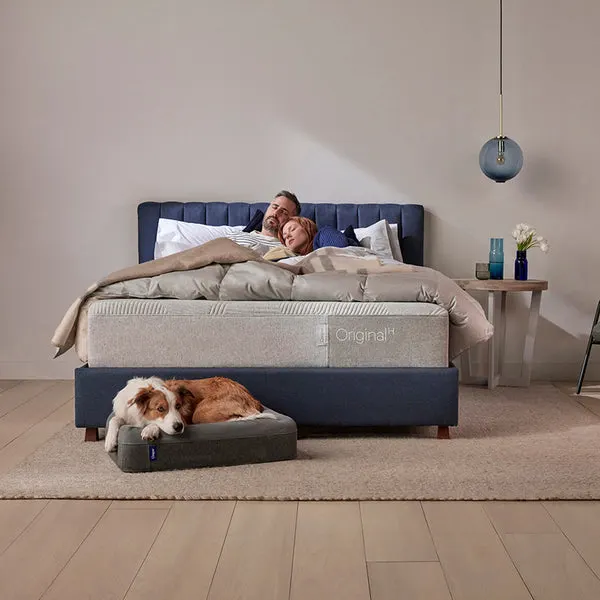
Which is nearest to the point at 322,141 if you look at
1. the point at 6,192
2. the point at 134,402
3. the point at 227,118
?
the point at 227,118

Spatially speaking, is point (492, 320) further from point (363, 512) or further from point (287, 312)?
point (363, 512)

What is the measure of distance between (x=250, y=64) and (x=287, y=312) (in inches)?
92.2

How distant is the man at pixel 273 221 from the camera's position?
5090mm

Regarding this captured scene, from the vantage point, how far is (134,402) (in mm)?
3314

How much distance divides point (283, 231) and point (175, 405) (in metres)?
1.90

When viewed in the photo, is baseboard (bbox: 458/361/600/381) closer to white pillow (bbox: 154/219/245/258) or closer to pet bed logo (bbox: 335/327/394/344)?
white pillow (bbox: 154/219/245/258)

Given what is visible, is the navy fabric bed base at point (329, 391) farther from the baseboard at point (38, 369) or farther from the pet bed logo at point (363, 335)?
the baseboard at point (38, 369)

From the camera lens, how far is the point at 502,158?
5375 millimetres

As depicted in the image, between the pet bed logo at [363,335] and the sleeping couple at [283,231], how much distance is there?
114cm

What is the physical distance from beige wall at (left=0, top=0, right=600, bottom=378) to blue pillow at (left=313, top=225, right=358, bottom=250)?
25.6 inches

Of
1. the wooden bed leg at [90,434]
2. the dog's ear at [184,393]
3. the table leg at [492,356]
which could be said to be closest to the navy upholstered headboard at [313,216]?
the table leg at [492,356]

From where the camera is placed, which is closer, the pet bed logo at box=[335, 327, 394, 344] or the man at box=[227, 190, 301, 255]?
the pet bed logo at box=[335, 327, 394, 344]

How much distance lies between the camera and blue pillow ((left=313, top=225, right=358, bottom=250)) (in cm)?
497

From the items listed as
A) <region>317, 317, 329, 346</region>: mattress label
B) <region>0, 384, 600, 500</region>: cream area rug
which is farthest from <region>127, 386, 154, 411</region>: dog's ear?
<region>317, 317, 329, 346</region>: mattress label
